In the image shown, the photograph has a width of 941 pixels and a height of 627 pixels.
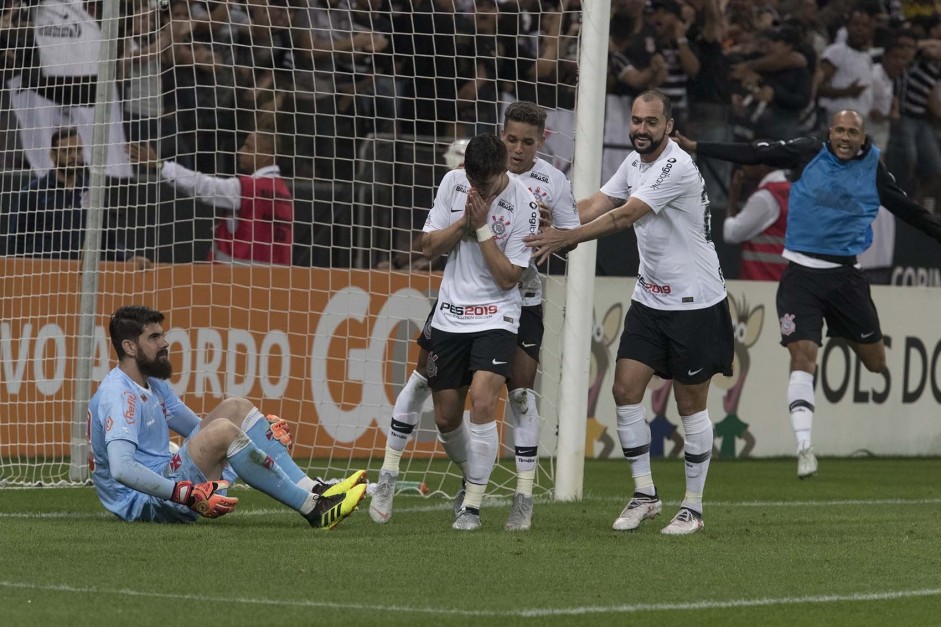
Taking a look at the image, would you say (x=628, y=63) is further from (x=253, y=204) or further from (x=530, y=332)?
(x=530, y=332)

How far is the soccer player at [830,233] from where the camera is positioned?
11336 mm

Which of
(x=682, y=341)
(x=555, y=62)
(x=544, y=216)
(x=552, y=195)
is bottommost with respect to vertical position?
(x=682, y=341)

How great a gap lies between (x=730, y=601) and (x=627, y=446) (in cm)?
248

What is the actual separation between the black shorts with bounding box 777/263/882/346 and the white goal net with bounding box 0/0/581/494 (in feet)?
5.80

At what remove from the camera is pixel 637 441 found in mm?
8133

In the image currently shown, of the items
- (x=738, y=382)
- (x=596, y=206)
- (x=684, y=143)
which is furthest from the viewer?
(x=738, y=382)

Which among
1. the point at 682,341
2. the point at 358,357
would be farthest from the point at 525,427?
the point at 358,357

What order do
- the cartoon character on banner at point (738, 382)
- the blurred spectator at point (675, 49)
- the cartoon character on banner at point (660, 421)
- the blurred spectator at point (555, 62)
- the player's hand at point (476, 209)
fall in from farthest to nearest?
1. the blurred spectator at point (675, 49)
2. the cartoon character on banner at point (738, 382)
3. the cartoon character on banner at point (660, 421)
4. the blurred spectator at point (555, 62)
5. the player's hand at point (476, 209)

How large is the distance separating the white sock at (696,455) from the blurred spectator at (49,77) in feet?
16.5

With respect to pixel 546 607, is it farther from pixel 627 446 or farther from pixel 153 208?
pixel 153 208

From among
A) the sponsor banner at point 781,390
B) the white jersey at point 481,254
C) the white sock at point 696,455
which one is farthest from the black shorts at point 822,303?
the white jersey at point 481,254

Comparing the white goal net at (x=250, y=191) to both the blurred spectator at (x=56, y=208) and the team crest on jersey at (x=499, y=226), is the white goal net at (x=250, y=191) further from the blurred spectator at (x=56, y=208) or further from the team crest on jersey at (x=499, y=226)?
the team crest on jersey at (x=499, y=226)

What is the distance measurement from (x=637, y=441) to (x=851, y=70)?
9.27 meters

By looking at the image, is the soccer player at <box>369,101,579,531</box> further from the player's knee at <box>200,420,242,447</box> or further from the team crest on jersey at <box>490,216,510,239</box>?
the player's knee at <box>200,420,242,447</box>
